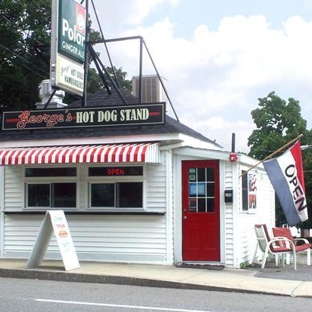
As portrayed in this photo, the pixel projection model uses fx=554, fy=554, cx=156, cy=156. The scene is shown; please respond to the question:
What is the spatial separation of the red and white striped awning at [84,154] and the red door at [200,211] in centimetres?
97

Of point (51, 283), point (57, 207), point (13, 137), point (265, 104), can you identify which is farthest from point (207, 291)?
point (265, 104)

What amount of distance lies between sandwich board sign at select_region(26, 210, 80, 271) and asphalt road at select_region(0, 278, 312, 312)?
3.30ft

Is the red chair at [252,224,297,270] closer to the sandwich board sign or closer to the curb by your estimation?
the curb

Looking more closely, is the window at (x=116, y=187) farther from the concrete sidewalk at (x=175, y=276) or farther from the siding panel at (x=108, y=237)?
the concrete sidewalk at (x=175, y=276)

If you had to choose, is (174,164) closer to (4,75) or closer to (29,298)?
(29,298)

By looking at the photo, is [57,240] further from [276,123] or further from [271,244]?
[276,123]

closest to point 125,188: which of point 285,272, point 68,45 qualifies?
point 68,45

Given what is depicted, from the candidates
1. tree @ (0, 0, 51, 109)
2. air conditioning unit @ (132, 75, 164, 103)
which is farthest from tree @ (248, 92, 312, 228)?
air conditioning unit @ (132, 75, 164, 103)

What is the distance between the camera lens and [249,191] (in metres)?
13.8

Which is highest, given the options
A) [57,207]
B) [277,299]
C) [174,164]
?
[174,164]

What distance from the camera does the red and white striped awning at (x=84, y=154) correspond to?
12.1m

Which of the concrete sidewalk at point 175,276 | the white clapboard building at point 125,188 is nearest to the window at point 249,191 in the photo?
the white clapboard building at point 125,188

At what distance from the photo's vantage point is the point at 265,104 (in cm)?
4844

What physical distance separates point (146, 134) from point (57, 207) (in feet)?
9.47
